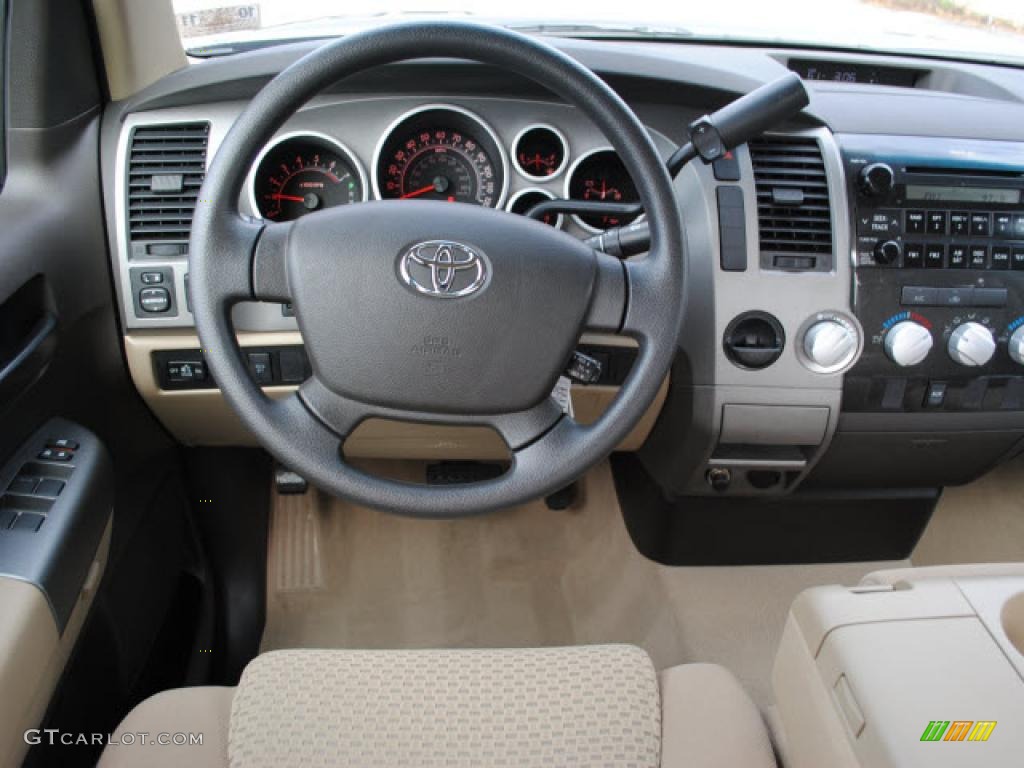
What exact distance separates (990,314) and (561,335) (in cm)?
80

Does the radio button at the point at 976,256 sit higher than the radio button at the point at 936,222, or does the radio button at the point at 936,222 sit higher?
the radio button at the point at 936,222

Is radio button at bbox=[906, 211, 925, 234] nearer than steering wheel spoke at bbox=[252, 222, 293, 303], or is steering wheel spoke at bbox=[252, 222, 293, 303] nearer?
steering wheel spoke at bbox=[252, 222, 293, 303]

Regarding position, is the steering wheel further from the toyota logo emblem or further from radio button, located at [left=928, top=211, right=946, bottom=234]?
radio button, located at [left=928, top=211, right=946, bottom=234]

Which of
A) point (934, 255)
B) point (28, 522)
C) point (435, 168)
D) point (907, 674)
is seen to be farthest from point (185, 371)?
point (934, 255)

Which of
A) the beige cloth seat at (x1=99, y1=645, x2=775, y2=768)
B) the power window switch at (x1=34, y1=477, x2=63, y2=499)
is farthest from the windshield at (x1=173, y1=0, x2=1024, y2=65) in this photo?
the beige cloth seat at (x1=99, y1=645, x2=775, y2=768)

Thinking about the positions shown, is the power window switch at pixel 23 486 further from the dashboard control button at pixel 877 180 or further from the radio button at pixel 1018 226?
the radio button at pixel 1018 226

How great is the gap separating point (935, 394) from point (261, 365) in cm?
110

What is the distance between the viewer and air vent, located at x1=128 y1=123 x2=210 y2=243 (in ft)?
4.09

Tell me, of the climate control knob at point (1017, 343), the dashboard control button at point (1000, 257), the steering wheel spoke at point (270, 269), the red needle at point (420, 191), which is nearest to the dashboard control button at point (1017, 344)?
the climate control knob at point (1017, 343)

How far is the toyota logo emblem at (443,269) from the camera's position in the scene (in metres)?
0.92

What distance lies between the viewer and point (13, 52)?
1.18 meters

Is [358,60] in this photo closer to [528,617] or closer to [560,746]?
[560,746]

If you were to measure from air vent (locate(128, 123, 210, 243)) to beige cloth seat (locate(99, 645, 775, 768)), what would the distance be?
654 mm

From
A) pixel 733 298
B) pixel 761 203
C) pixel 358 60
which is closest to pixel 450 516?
pixel 358 60
